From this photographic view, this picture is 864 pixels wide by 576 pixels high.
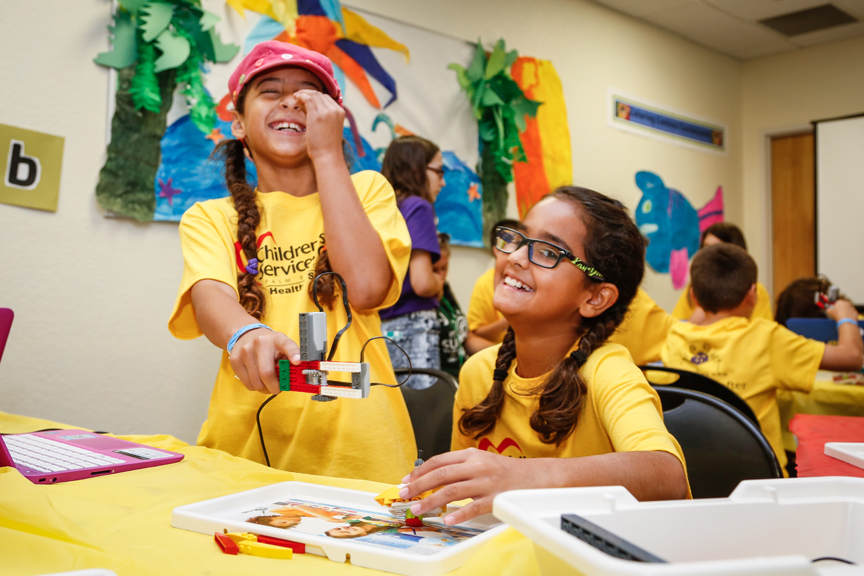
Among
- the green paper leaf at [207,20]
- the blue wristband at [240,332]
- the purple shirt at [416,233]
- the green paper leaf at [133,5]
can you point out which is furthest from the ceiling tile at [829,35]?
the blue wristband at [240,332]

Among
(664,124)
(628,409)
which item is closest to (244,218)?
(628,409)

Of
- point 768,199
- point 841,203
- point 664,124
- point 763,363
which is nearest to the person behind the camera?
point 763,363

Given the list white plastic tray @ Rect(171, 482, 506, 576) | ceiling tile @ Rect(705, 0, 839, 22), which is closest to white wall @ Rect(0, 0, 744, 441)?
white plastic tray @ Rect(171, 482, 506, 576)

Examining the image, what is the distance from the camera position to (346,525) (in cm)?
72

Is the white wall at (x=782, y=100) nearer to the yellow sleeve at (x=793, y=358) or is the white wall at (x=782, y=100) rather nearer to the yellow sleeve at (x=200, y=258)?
the yellow sleeve at (x=793, y=358)

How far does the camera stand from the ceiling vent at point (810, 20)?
4469 mm

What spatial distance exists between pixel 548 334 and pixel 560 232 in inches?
7.3

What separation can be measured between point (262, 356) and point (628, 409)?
51 centimetres

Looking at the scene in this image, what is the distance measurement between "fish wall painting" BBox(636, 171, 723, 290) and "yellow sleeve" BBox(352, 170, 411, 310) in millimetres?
3475

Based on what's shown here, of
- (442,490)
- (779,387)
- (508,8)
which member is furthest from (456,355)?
(508,8)

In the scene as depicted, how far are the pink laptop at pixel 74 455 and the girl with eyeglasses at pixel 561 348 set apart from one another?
0.52 m

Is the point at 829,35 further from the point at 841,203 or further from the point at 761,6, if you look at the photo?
the point at 841,203

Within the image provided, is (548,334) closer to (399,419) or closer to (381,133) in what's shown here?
(399,419)

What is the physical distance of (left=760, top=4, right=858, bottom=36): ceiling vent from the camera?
4.47m
